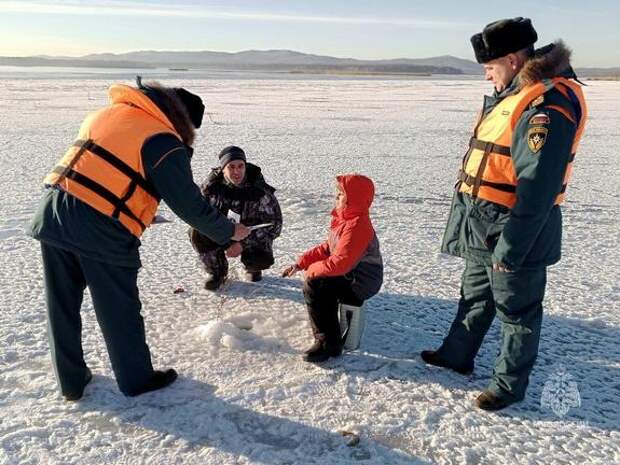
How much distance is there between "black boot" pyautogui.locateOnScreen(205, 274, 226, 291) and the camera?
4.31 meters

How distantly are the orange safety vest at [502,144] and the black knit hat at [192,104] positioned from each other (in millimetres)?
1404

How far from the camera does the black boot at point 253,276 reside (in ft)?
14.8

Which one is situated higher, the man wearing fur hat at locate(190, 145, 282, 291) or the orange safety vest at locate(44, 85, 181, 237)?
the orange safety vest at locate(44, 85, 181, 237)

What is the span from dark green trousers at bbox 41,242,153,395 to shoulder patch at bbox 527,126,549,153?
1.99m

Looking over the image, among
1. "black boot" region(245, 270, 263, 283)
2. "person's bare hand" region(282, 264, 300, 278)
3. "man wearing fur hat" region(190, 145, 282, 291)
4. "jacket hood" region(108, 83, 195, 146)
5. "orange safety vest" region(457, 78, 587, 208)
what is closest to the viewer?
"orange safety vest" region(457, 78, 587, 208)

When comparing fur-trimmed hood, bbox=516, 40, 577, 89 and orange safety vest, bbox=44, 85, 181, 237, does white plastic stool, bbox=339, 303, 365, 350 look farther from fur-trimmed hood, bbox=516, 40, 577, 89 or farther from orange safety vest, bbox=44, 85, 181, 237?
fur-trimmed hood, bbox=516, 40, 577, 89

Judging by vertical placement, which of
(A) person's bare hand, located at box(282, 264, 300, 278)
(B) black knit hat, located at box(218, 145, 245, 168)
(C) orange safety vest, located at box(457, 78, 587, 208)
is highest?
(C) orange safety vest, located at box(457, 78, 587, 208)

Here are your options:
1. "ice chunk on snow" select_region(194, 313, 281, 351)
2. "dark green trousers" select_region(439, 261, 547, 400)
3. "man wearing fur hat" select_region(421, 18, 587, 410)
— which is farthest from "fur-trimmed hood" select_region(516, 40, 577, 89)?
"ice chunk on snow" select_region(194, 313, 281, 351)

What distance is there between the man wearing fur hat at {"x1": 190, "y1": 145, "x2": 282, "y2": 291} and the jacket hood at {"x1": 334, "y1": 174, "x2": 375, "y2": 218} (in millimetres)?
1240

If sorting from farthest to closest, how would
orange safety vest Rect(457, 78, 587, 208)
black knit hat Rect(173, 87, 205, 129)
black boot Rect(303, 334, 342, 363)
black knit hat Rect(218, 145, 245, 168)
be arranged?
black knit hat Rect(218, 145, 245, 168), black boot Rect(303, 334, 342, 363), black knit hat Rect(173, 87, 205, 129), orange safety vest Rect(457, 78, 587, 208)

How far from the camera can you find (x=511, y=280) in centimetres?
271

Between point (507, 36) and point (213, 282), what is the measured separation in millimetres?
2741

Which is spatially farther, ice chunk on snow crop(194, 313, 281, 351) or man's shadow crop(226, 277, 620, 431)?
ice chunk on snow crop(194, 313, 281, 351)


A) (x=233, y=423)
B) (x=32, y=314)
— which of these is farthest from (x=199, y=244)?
(x=233, y=423)
